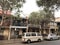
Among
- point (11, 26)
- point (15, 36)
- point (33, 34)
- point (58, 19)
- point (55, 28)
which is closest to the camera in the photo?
point (33, 34)

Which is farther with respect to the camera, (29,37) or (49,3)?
(29,37)

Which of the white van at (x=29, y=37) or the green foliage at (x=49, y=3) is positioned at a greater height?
the green foliage at (x=49, y=3)

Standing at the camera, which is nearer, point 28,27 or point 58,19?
point 28,27

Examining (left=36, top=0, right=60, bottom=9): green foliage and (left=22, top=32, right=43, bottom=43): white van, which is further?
(left=22, top=32, right=43, bottom=43): white van

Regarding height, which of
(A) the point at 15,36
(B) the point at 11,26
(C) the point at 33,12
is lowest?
(A) the point at 15,36

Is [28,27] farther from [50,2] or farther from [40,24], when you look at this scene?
[50,2]

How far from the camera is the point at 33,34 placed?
2533 centimetres

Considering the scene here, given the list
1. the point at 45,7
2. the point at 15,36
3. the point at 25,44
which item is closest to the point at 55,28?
the point at 15,36

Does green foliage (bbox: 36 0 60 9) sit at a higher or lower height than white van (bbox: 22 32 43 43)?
higher

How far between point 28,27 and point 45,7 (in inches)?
906

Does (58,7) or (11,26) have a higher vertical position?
(58,7)

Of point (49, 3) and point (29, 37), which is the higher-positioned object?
point (49, 3)

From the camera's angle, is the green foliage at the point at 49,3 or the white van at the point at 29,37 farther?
the white van at the point at 29,37

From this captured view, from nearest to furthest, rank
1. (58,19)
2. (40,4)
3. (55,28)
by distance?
1. (40,4)
2. (55,28)
3. (58,19)
